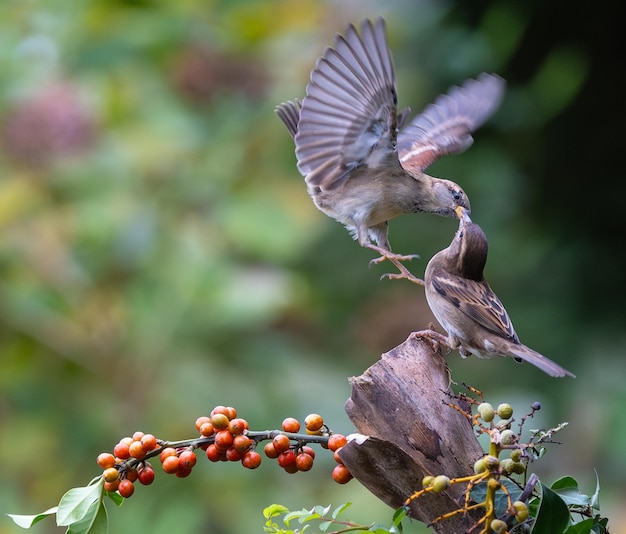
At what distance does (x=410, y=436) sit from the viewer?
5.54ft

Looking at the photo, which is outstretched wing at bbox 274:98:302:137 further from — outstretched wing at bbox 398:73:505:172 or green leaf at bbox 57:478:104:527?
green leaf at bbox 57:478:104:527

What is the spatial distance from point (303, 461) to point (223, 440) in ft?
0.52

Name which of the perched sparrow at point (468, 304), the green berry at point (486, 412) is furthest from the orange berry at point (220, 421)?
the perched sparrow at point (468, 304)

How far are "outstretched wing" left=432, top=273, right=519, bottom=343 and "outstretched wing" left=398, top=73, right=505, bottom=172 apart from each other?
38.5 inches

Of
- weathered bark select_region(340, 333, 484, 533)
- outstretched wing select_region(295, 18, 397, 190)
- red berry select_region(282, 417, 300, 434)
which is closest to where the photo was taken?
weathered bark select_region(340, 333, 484, 533)

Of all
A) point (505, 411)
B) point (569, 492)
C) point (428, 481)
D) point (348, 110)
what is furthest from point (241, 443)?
point (348, 110)

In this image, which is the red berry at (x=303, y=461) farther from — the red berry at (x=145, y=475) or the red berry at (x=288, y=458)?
the red berry at (x=145, y=475)

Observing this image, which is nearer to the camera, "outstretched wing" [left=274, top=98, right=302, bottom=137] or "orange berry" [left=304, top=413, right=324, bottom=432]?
"orange berry" [left=304, top=413, right=324, bottom=432]

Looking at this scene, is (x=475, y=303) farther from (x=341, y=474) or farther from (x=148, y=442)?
(x=148, y=442)

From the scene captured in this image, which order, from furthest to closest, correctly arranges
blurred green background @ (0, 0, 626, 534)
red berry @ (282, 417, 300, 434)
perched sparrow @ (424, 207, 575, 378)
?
blurred green background @ (0, 0, 626, 534), perched sparrow @ (424, 207, 575, 378), red berry @ (282, 417, 300, 434)

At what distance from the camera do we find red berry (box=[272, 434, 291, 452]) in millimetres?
1731

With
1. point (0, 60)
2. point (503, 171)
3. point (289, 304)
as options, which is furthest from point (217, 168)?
point (503, 171)

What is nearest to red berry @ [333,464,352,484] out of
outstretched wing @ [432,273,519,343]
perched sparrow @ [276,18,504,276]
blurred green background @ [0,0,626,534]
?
outstretched wing @ [432,273,519,343]

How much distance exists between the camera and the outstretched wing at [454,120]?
341 centimetres
